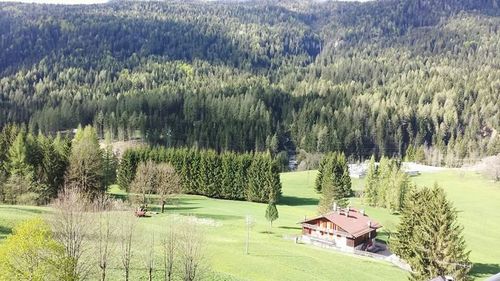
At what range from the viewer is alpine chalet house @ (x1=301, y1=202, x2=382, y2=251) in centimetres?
8431

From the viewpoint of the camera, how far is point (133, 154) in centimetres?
12275

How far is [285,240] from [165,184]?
26.0m

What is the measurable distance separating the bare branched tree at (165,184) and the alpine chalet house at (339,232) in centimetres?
2550

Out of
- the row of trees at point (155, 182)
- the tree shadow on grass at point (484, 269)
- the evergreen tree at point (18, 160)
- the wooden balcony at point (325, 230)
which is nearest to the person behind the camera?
the tree shadow on grass at point (484, 269)

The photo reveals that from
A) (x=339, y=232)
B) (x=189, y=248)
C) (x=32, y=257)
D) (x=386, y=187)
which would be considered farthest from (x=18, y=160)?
(x=386, y=187)

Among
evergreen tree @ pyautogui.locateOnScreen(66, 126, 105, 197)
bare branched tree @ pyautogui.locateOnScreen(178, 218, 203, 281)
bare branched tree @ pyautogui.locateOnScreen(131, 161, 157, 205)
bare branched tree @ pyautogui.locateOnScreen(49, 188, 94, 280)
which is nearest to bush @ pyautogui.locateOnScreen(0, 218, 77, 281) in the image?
bare branched tree @ pyautogui.locateOnScreen(49, 188, 94, 280)

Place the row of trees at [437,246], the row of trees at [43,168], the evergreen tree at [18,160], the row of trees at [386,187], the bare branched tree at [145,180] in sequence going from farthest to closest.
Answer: the row of trees at [386,187], the bare branched tree at [145,180], the evergreen tree at [18,160], the row of trees at [43,168], the row of trees at [437,246]

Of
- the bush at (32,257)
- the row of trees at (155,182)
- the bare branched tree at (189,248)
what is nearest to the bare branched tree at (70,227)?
the bush at (32,257)

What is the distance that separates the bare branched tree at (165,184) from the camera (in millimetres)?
92969

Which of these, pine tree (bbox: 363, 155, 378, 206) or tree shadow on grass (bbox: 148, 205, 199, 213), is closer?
tree shadow on grass (bbox: 148, 205, 199, 213)

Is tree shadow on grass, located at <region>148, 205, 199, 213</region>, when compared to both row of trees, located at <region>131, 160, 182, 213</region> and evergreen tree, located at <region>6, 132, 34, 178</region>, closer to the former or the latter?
row of trees, located at <region>131, 160, 182, 213</region>

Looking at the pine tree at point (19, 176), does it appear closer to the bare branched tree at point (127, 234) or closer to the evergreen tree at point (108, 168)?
the evergreen tree at point (108, 168)

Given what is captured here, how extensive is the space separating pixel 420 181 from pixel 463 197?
18925 millimetres

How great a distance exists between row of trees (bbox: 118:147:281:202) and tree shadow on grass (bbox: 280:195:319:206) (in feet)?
10.6
